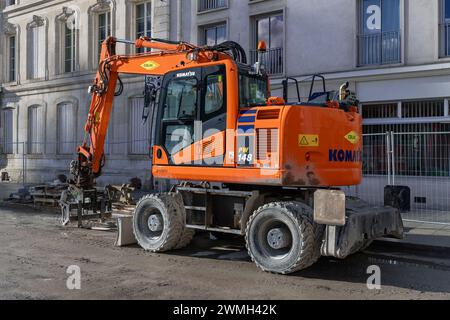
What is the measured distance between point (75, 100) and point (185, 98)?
54.3 ft

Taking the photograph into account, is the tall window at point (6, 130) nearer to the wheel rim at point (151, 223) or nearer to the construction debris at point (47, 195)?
the construction debris at point (47, 195)

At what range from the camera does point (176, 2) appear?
65.9 feet

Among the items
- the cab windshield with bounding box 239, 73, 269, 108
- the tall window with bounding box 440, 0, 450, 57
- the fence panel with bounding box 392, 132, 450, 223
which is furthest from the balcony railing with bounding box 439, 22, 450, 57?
the cab windshield with bounding box 239, 73, 269, 108

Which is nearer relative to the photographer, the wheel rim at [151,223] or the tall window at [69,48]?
the wheel rim at [151,223]

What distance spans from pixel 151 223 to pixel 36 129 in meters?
19.2

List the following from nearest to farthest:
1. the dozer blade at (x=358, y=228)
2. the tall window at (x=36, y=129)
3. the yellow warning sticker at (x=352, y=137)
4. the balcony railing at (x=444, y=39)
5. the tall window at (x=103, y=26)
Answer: the dozer blade at (x=358, y=228)
the yellow warning sticker at (x=352, y=137)
the balcony railing at (x=444, y=39)
the tall window at (x=103, y=26)
the tall window at (x=36, y=129)

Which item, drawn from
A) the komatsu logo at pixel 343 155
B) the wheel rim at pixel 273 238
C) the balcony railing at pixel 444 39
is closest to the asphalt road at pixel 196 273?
the wheel rim at pixel 273 238

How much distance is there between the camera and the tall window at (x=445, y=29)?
14.3 meters

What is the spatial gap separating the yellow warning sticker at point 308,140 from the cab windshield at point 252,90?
2.92 ft

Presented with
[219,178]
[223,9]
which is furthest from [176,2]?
[219,178]

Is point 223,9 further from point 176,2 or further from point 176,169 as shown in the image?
point 176,169

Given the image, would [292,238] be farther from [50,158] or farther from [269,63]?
[50,158]

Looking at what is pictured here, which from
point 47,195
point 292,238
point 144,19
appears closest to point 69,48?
point 144,19

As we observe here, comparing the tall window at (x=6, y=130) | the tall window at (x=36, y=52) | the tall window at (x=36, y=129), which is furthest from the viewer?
the tall window at (x=6, y=130)
